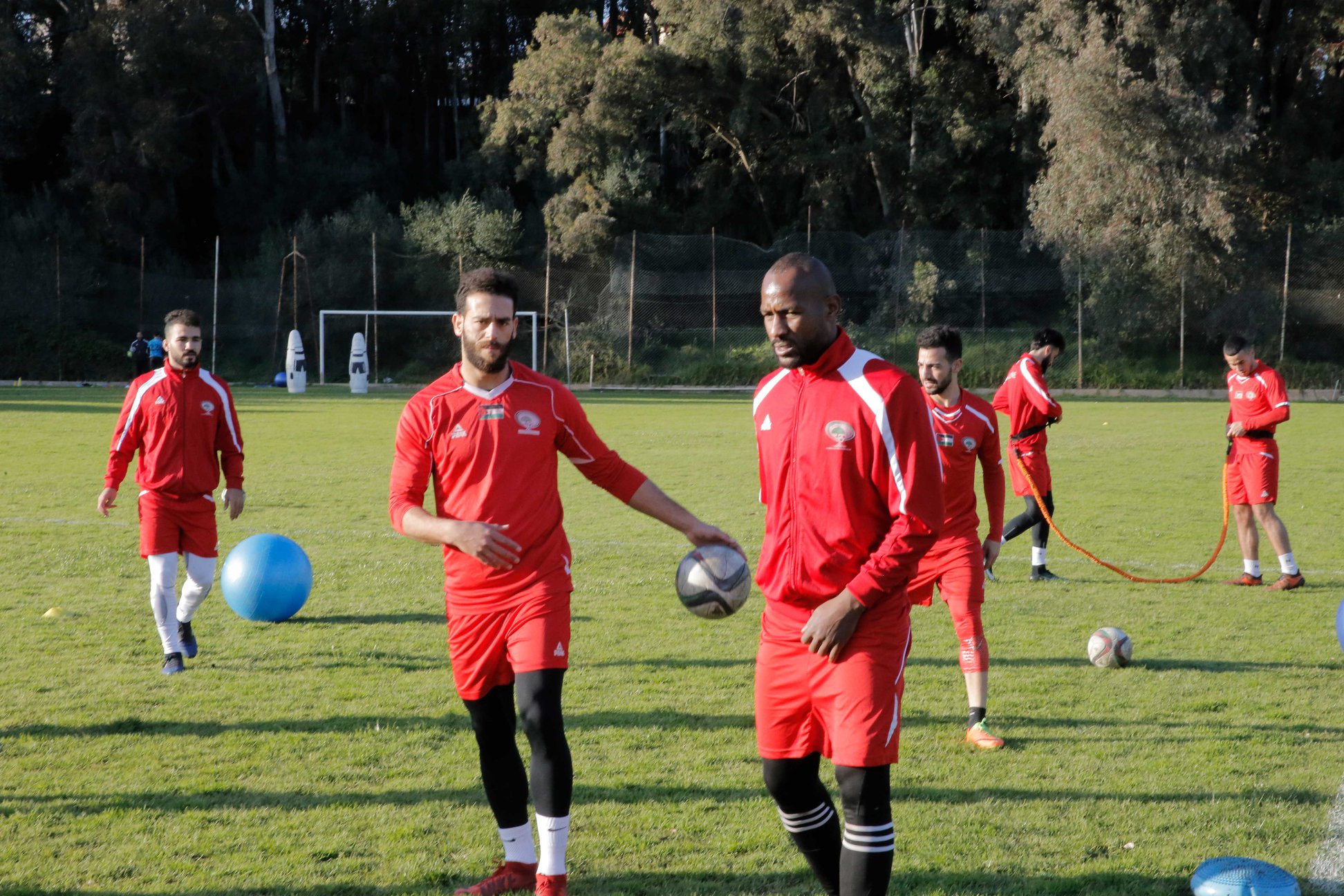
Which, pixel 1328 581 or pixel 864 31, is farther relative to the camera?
pixel 864 31

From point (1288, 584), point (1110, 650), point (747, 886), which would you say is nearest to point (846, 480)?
point (747, 886)

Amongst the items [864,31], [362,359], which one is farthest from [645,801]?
[864,31]

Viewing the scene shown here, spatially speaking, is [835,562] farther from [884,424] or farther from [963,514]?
[963,514]

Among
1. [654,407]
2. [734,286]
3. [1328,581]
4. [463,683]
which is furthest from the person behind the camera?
[734,286]

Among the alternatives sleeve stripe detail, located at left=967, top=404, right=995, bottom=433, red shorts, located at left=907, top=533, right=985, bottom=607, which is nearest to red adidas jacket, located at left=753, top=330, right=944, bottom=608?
red shorts, located at left=907, top=533, right=985, bottom=607

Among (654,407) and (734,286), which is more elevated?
(734,286)

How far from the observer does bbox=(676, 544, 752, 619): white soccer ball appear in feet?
14.0

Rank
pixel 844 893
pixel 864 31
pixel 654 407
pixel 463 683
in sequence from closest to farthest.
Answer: pixel 844 893 < pixel 463 683 < pixel 654 407 < pixel 864 31

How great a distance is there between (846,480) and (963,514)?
2.64 meters

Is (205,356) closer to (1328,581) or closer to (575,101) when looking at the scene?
(575,101)

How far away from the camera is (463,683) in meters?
4.27

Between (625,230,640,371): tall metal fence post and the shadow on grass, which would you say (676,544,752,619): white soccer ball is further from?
(625,230,640,371): tall metal fence post

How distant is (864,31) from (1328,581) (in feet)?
117

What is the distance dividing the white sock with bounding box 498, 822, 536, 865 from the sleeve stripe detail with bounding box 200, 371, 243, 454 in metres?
3.81
